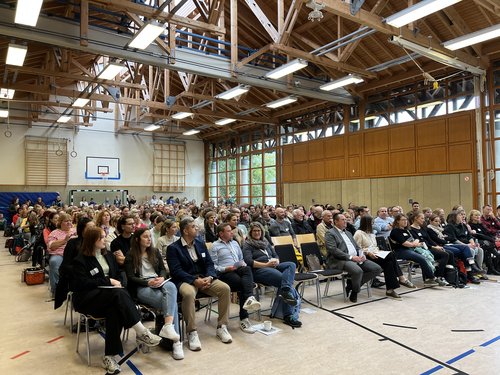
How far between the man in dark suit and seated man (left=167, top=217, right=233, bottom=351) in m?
1.92

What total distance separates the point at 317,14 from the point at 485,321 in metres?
5.00

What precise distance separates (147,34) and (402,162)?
8892 millimetres

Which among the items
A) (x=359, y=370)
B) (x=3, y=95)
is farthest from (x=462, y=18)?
(x=3, y=95)

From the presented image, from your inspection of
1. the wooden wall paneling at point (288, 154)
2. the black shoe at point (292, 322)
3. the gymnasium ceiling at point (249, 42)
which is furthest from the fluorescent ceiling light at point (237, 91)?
the black shoe at point (292, 322)

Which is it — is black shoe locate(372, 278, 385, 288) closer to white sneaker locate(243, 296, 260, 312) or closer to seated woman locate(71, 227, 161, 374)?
white sneaker locate(243, 296, 260, 312)

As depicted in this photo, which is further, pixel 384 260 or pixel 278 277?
pixel 384 260

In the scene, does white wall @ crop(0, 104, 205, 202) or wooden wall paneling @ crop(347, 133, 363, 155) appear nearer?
wooden wall paneling @ crop(347, 133, 363, 155)

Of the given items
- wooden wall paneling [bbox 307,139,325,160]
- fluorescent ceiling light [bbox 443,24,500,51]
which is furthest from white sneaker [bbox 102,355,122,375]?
wooden wall paneling [bbox 307,139,325,160]

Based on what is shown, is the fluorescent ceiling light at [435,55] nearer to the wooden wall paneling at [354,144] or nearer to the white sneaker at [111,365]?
the wooden wall paneling at [354,144]

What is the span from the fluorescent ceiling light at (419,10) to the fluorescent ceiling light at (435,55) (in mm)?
1173

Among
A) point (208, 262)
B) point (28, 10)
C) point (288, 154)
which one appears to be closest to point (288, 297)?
point (208, 262)

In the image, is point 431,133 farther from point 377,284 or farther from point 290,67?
point 377,284

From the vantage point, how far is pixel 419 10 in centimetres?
588

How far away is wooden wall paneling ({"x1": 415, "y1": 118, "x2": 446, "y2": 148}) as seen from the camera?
1065 centimetres
